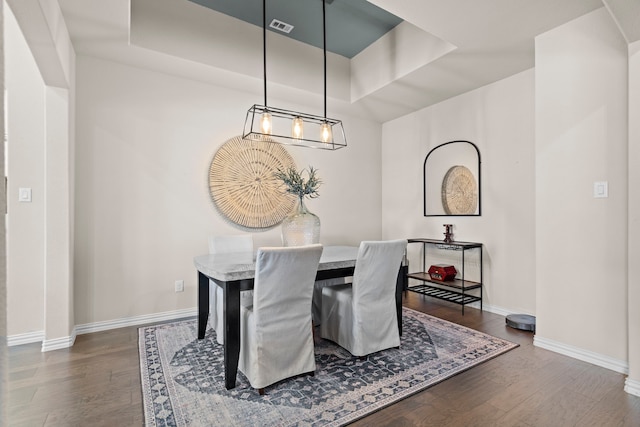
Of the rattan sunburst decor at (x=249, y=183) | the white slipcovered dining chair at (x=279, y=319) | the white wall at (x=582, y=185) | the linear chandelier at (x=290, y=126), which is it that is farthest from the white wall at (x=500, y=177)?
the white slipcovered dining chair at (x=279, y=319)

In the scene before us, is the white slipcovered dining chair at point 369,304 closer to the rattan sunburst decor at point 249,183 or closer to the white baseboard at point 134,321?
the rattan sunburst decor at point 249,183

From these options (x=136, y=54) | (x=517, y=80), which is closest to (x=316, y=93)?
(x=136, y=54)

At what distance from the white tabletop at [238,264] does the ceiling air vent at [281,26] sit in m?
2.44

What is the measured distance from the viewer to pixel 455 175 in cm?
395

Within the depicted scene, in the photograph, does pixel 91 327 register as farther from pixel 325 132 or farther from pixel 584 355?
pixel 584 355

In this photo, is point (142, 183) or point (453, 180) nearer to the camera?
point (142, 183)

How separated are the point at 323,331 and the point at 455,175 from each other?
2.45 metres

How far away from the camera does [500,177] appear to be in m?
3.53

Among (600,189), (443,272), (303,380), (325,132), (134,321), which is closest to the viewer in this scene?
(303,380)

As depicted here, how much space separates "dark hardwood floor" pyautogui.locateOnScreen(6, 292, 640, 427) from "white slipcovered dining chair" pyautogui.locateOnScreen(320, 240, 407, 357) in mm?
531

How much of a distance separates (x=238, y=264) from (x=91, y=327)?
1826mm

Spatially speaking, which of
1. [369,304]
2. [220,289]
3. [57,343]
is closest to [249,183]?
[220,289]

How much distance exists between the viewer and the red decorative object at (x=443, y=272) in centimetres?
376

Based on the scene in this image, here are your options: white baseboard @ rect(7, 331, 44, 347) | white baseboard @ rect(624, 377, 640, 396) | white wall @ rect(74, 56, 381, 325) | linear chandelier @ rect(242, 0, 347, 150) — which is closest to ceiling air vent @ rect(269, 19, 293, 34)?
linear chandelier @ rect(242, 0, 347, 150)
